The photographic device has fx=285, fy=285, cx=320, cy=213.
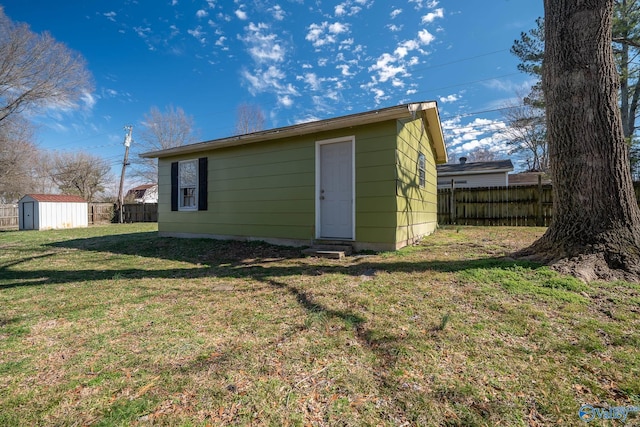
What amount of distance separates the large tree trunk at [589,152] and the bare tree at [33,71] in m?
19.4

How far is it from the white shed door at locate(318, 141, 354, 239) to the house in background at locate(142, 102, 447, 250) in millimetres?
22

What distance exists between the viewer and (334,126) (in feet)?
19.0

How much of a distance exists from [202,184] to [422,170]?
6.16 m

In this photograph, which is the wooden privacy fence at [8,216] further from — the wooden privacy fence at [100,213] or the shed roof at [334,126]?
the shed roof at [334,126]

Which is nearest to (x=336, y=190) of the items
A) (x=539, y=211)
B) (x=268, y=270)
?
(x=268, y=270)

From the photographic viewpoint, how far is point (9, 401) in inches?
63.6

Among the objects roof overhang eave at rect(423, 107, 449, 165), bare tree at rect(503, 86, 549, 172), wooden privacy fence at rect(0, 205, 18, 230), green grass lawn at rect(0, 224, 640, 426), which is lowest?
green grass lawn at rect(0, 224, 640, 426)

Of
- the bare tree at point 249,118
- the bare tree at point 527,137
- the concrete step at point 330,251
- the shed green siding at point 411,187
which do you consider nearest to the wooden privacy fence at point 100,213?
the bare tree at point 249,118

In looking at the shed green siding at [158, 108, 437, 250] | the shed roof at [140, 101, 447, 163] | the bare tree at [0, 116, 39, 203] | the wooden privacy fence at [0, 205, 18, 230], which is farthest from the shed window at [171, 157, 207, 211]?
the wooden privacy fence at [0, 205, 18, 230]

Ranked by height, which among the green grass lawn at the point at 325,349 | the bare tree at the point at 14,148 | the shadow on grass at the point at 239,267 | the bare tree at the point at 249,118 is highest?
the bare tree at the point at 249,118

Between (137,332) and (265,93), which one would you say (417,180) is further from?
(265,93)

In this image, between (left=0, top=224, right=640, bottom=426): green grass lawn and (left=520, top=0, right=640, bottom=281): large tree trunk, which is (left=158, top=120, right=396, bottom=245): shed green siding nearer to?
(left=0, top=224, right=640, bottom=426): green grass lawn

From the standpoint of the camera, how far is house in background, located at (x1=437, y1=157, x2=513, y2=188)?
16.3 m

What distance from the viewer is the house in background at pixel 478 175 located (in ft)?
53.5
